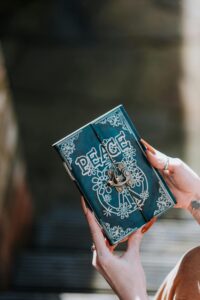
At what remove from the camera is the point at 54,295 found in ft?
13.0

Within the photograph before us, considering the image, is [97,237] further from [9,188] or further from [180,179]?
[9,188]

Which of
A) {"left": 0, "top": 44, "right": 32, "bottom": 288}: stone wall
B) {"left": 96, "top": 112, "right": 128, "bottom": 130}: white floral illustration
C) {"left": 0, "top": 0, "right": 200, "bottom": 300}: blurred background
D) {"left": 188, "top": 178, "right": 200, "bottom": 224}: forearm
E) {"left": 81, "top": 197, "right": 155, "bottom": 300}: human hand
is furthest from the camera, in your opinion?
{"left": 0, "top": 0, "right": 200, "bottom": 300}: blurred background

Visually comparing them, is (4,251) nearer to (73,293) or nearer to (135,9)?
(73,293)

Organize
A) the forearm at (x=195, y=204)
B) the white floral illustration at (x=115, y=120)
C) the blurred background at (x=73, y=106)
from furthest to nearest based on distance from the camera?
the blurred background at (x=73, y=106), the forearm at (x=195, y=204), the white floral illustration at (x=115, y=120)

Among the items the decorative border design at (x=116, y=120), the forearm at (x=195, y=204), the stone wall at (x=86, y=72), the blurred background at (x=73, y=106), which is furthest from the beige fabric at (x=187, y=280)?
the stone wall at (x=86, y=72)

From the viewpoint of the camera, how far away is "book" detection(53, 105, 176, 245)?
2.28m

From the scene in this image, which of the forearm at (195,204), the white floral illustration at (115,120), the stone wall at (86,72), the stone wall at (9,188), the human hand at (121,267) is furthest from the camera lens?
the stone wall at (86,72)

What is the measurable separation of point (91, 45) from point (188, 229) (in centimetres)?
256

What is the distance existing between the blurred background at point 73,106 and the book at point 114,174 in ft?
5.40

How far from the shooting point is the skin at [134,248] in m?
2.21

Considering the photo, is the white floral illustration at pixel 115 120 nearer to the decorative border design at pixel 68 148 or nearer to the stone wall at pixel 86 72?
the decorative border design at pixel 68 148

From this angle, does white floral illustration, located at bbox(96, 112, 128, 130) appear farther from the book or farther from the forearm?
the forearm

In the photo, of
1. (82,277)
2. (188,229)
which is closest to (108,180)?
(82,277)

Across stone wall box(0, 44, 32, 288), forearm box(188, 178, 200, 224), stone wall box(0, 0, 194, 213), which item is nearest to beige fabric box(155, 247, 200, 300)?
forearm box(188, 178, 200, 224)
